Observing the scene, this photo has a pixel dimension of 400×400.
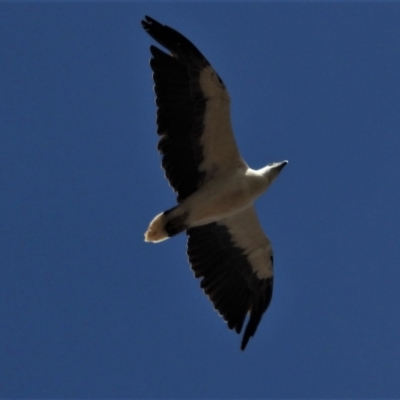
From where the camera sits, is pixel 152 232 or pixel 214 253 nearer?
pixel 152 232

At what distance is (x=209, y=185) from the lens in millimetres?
14844

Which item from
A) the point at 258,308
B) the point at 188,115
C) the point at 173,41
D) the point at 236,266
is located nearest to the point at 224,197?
the point at 188,115

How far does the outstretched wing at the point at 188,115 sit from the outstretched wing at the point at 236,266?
1016mm

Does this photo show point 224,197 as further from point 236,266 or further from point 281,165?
point 236,266

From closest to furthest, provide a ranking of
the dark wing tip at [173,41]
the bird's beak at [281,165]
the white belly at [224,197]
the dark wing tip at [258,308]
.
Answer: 1. the dark wing tip at [173,41]
2. the white belly at [224,197]
3. the bird's beak at [281,165]
4. the dark wing tip at [258,308]

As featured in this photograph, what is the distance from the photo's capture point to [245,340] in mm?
15289

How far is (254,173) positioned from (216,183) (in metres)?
0.57

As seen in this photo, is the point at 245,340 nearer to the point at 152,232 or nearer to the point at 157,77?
the point at 152,232

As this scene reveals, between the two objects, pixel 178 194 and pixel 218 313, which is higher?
pixel 178 194

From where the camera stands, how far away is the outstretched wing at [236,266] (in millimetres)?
15438

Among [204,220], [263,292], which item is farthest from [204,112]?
[263,292]

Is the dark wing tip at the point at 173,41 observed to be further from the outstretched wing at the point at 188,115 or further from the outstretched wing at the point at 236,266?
the outstretched wing at the point at 236,266

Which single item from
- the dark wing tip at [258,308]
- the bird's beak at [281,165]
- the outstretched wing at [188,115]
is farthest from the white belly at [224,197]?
the dark wing tip at [258,308]

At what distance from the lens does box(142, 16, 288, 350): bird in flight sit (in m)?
14.3
